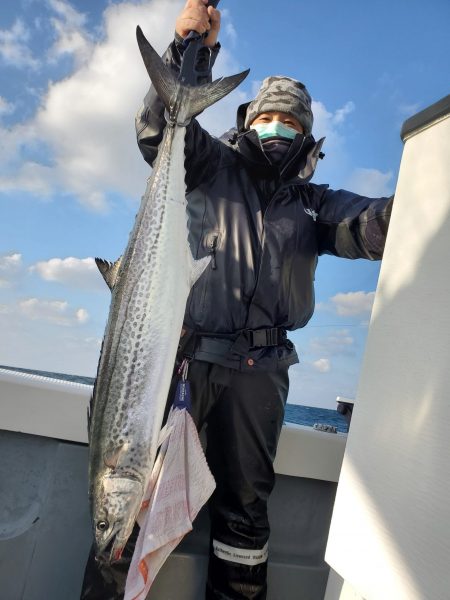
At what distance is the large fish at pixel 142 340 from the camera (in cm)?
206

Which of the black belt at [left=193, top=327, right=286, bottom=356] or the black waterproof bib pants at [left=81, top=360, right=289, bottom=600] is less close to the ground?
the black belt at [left=193, top=327, right=286, bottom=356]

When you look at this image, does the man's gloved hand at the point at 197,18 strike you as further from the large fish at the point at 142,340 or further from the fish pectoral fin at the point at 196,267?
the fish pectoral fin at the point at 196,267

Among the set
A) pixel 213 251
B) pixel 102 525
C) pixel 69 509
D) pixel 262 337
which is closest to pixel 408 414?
pixel 262 337

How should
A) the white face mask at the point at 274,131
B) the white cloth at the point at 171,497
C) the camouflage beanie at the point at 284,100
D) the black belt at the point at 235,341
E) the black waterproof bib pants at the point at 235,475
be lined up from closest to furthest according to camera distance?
the white cloth at the point at 171,497 < the black waterproof bib pants at the point at 235,475 < the black belt at the point at 235,341 < the white face mask at the point at 274,131 < the camouflage beanie at the point at 284,100

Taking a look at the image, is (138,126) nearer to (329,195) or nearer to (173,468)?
(329,195)

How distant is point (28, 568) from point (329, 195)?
2587 millimetres

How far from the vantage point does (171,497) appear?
2.12 meters

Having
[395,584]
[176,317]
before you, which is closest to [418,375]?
[395,584]

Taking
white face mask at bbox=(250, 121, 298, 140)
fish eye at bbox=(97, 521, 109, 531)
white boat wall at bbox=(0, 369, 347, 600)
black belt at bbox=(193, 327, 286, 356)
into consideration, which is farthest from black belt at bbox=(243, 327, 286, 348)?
white face mask at bbox=(250, 121, 298, 140)

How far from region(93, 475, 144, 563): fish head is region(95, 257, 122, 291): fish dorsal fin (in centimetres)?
85

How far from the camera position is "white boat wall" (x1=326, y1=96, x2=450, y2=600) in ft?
5.20

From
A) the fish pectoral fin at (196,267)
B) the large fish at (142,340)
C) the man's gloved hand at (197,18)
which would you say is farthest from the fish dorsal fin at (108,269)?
the man's gloved hand at (197,18)

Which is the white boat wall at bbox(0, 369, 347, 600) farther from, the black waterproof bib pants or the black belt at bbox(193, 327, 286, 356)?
the black belt at bbox(193, 327, 286, 356)

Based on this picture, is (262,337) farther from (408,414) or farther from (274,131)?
(274,131)
